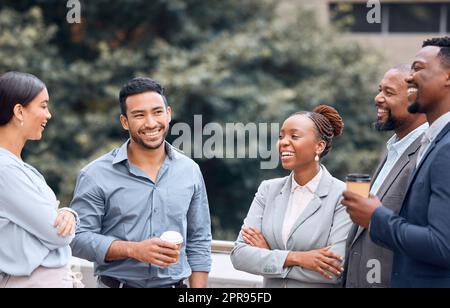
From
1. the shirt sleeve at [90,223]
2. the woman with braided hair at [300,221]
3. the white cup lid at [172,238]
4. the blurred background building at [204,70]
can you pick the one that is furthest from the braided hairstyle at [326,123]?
the blurred background building at [204,70]

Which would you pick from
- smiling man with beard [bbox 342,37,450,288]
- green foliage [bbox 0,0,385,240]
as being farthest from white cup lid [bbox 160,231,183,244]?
green foliage [bbox 0,0,385,240]

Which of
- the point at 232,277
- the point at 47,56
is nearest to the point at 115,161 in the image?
the point at 232,277

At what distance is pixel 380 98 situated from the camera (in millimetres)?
3410

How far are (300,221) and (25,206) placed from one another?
122 cm

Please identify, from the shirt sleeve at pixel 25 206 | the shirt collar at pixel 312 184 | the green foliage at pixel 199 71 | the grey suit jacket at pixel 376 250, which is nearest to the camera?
the shirt sleeve at pixel 25 206

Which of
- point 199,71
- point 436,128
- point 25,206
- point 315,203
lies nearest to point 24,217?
point 25,206

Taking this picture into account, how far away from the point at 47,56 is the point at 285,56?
15.0 ft

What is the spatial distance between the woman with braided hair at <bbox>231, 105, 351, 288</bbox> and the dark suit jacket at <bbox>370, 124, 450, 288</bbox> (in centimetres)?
38

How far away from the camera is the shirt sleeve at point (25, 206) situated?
272cm

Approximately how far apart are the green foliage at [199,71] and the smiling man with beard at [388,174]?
8644mm

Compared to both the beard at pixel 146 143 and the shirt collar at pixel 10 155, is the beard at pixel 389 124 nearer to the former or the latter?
the beard at pixel 146 143

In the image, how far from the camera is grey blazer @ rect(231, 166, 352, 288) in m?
3.07

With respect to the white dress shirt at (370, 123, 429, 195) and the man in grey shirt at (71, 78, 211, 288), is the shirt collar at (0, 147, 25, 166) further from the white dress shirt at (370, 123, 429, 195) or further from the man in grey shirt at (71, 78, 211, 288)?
the white dress shirt at (370, 123, 429, 195)
